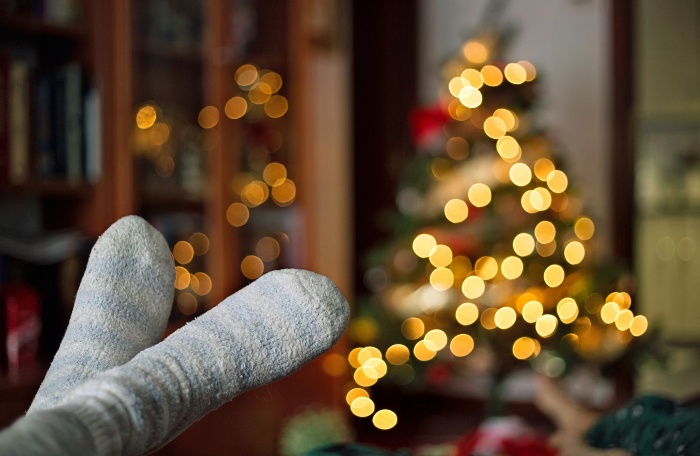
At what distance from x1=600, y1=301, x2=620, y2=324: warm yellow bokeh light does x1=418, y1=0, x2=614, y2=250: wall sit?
3.10ft

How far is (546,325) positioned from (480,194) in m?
0.44

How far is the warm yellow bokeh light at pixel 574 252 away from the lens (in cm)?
264

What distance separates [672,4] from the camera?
5.54 meters

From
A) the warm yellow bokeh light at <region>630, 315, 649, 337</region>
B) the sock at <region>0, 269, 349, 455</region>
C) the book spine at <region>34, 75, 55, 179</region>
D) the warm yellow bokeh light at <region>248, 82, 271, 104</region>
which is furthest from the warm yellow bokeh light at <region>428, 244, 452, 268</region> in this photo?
the sock at <region>0, 269, 349, 455</region>

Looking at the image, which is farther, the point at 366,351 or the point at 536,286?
the point at 366,351

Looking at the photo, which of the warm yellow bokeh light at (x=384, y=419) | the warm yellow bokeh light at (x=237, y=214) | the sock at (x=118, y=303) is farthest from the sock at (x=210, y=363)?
the warm yellow bokeh light at (x=384, y=419)

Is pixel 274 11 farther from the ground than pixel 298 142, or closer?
farther from the ground

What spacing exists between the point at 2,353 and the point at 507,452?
4.54ft

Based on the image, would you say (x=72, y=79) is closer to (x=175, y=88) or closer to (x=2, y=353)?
(x=175, y=88)

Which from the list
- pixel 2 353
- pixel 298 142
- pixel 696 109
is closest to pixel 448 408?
pixel 298 142

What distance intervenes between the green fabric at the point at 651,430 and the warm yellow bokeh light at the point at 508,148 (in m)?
2.02

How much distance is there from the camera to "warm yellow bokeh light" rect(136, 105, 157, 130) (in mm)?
2346

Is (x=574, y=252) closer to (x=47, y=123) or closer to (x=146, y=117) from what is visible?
(x=146, y=117)

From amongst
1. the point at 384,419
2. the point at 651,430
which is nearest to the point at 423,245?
the point at 384,419
